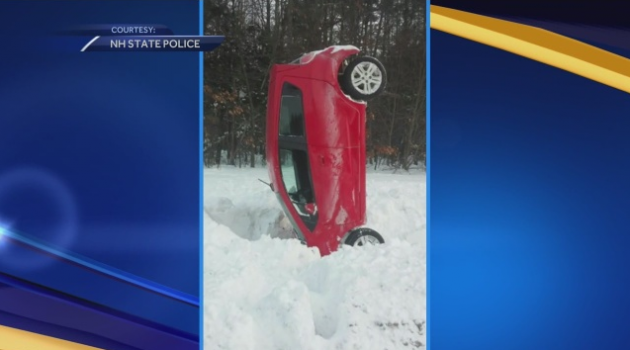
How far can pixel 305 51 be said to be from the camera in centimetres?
242

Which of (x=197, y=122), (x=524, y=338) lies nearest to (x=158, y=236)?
(x=197, y=122)

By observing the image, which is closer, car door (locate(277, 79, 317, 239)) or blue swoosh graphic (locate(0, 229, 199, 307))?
blue swoosh graphic (locate(0, 229, 199, 307))

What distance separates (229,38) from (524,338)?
1.72 m

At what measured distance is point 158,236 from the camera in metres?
2.30

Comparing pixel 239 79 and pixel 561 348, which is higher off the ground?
pixel 239 79

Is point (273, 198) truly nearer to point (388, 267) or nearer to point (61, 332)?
point (388, 267)

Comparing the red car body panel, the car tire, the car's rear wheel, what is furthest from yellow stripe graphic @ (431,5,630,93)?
the car tire

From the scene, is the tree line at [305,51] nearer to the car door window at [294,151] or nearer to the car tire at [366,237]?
the car door window at [294,151]

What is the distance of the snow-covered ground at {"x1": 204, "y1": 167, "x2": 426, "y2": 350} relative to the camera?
7.84ft

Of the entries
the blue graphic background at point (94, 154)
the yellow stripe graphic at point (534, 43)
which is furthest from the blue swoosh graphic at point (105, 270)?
the yellow stripe graphic at point (534, 43)

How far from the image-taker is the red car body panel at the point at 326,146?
2.43 meters

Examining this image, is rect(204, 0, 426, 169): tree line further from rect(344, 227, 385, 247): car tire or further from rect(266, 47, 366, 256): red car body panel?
rect(344, 227, 385, 247): car tire

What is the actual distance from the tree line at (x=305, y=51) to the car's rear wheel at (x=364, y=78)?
0.03m

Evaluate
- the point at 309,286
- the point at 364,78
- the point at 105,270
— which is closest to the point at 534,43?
the point at 364,78
